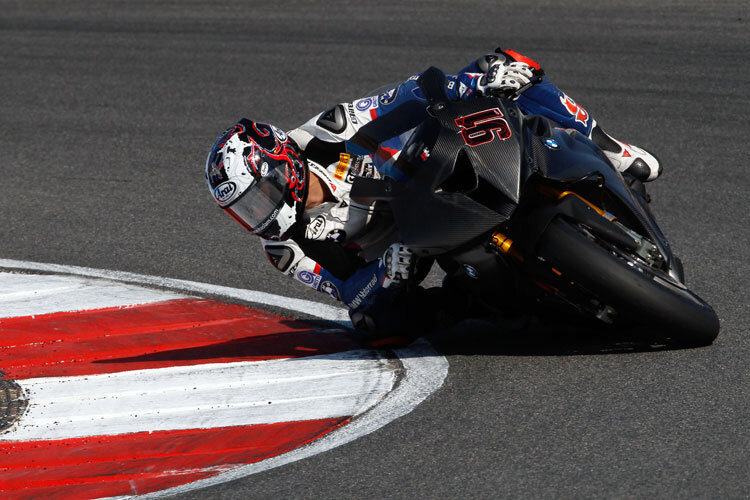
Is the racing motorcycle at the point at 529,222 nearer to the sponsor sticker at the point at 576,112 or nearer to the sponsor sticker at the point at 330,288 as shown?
the sponsor sticker at the point at 576,112

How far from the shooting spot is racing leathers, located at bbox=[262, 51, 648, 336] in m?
5.44

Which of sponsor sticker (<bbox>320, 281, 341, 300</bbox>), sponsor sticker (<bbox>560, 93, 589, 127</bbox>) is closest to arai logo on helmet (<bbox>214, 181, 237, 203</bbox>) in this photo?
sponsor sticker (<bbox>320, 281, 341, 300</bbox>)

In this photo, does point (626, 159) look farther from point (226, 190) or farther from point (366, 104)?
point (226, 190)

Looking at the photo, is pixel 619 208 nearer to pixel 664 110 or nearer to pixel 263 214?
pixel 263 214

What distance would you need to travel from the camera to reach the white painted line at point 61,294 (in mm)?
6325

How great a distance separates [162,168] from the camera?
8.81 meters

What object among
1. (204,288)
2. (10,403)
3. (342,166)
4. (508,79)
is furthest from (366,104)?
(10,403)

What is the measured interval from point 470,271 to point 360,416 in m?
0.76

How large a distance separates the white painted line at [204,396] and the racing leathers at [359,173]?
0.38 m

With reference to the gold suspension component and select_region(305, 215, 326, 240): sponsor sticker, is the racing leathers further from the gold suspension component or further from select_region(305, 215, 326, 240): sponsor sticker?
the gold suspension component

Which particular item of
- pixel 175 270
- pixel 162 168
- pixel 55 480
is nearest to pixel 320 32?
pixel 162 168

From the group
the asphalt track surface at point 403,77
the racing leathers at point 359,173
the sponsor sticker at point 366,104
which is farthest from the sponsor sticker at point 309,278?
the sponsor sticker at point 366,104

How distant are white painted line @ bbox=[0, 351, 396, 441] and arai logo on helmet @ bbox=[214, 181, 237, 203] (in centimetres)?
84

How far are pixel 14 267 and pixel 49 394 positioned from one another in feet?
6.66
